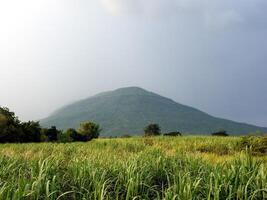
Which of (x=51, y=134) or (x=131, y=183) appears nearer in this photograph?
(x=131, y=183)

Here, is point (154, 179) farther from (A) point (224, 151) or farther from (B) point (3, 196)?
(A) point (224, 151)

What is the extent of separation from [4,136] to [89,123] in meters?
32.5

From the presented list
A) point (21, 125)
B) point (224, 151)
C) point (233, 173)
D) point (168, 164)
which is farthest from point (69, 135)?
point (233, 173)

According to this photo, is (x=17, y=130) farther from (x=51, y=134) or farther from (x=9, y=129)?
(x=51, y=134)

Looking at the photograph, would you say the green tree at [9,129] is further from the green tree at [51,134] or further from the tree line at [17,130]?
the green tree at [51,134]

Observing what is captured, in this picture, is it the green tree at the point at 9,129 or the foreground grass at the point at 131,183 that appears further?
the green tree at the point at 9,129

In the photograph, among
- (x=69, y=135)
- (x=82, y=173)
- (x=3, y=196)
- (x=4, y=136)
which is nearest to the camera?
(x=3, y=196)

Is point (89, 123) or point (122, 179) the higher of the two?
point (89, 123)

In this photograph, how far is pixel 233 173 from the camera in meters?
10.6

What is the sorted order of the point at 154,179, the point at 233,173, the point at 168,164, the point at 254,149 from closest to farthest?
the point at 233,173 → the point at 154,179 → the point at 168,164 → the point at 254,149

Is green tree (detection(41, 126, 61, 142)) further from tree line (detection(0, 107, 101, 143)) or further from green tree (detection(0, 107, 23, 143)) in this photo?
green tree (detection(0, 107, 23, 143))

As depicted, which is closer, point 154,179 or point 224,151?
point 154,179

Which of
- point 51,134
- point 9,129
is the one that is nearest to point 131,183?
point 9,129

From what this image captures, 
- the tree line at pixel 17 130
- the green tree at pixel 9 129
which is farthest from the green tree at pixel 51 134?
the green tree at pixel 9 129
